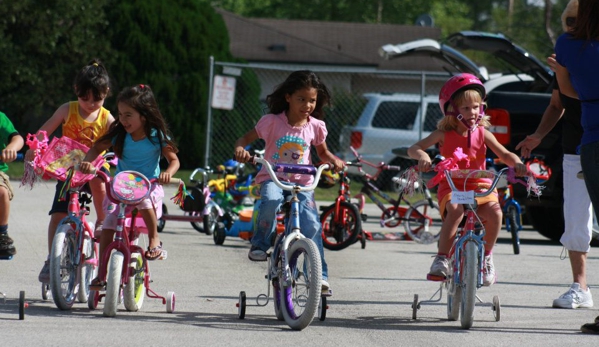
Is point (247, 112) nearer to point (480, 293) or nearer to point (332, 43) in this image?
point (480, 293)

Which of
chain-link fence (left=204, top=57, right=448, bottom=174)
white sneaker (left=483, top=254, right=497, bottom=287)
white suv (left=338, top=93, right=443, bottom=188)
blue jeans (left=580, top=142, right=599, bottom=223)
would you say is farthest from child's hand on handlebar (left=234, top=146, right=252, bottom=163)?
white suv (left=338, top=93, right=443, bottom=188)

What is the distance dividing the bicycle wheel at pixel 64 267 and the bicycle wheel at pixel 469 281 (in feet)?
7.96

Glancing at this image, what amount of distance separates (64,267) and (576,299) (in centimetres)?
340

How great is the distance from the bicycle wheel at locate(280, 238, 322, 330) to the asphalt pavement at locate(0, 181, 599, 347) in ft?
0.31

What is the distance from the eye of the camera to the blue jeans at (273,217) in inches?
297

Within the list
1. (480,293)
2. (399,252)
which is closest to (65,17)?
(399,252)

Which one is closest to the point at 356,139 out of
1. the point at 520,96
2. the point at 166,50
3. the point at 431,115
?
the point at 431,115

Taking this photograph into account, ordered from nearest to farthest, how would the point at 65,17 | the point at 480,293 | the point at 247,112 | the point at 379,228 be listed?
1. the point at 480,293
2. the point at 379,228
3. the point at 247,112
4. the point at 65,17

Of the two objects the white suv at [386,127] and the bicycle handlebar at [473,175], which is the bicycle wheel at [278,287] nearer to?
the bicycle handlebar at [473,175]

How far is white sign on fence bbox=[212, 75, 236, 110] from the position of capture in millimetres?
19328

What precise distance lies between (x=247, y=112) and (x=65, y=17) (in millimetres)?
6168

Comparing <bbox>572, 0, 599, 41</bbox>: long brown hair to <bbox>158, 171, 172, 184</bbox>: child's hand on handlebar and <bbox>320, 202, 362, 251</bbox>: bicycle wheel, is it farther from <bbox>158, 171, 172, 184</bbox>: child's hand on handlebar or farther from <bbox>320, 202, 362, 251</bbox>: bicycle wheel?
<bbox>320, 202, 362, 251</bbox>: bicycle wheel

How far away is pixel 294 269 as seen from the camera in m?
7.28

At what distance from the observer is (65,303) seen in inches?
301
